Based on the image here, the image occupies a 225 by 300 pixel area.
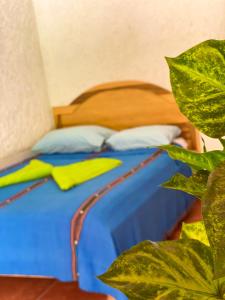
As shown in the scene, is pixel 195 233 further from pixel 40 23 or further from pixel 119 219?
pixel 40 23

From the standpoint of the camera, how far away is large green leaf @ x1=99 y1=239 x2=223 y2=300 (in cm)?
42

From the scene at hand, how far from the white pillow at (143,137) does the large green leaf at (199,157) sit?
94.2 inches

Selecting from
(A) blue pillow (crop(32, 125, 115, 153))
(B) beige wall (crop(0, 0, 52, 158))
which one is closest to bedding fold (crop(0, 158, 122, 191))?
(A) blue pillow (crop(32, 125, 115, 153))

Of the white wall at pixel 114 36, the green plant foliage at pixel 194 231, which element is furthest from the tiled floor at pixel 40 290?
the white wall at pixel 114 36

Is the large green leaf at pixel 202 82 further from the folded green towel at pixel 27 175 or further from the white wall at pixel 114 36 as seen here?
the white wall at pixel 114 36

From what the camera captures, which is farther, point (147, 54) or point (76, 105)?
point (76, 105)

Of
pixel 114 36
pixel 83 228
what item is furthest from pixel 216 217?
pixel 114 36

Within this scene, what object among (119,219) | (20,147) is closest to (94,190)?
(119,219)

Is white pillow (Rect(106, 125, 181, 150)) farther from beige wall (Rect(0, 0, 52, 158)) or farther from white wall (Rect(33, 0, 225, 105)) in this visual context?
beige wall (Rect(0, 0, 52, 158))

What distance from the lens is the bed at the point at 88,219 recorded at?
1.69 metres

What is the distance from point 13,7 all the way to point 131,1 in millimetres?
1028

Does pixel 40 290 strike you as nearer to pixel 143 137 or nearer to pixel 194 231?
pixel 143 137

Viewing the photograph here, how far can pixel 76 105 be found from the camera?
369cm

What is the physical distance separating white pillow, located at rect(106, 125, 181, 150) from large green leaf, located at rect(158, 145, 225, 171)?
7.85 ft
